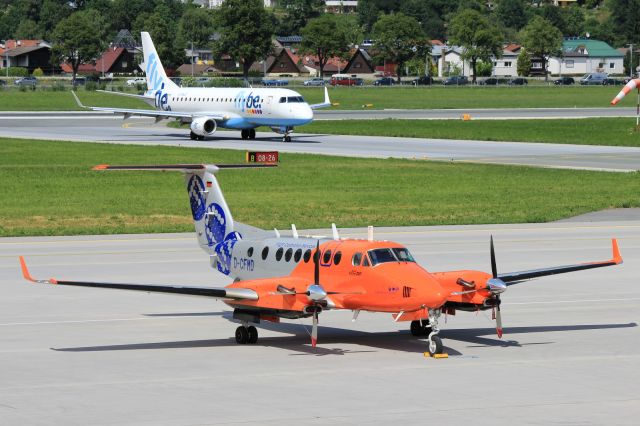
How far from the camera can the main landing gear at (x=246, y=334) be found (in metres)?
27.4

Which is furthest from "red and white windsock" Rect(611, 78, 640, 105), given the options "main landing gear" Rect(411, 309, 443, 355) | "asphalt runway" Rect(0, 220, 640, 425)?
"main landing gear" Rect(411, 309, 443, 355)

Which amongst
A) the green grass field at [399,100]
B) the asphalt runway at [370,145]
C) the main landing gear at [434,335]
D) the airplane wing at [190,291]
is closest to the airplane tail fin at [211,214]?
the airplane wing at [190,291]

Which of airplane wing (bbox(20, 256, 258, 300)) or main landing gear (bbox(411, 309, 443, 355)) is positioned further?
airplane wing (bbox(20, 256, 258, 300))

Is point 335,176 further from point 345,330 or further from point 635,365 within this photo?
point 635,365

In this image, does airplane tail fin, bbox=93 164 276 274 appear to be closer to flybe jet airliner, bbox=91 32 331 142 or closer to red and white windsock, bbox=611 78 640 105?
red and white windsock, bbox=611 78 640 105

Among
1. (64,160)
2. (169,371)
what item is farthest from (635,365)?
(64,160)

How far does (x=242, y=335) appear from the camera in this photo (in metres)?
27.4

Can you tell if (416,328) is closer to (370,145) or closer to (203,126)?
(370,145)

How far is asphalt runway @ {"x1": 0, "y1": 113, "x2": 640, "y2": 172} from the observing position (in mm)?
78688

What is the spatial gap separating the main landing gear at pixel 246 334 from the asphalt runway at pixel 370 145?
47482 millimetres

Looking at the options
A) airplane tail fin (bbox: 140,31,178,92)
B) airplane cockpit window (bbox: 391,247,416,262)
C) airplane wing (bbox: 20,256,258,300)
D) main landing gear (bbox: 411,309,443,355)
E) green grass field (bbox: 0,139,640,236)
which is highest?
airplane tail fin (bbox: 140,31,178,92)

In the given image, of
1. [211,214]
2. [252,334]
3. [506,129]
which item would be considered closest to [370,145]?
[506,129]

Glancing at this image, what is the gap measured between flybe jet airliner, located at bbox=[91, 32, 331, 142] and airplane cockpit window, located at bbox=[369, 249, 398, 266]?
67.0m

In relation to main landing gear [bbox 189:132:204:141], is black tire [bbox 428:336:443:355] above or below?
above
